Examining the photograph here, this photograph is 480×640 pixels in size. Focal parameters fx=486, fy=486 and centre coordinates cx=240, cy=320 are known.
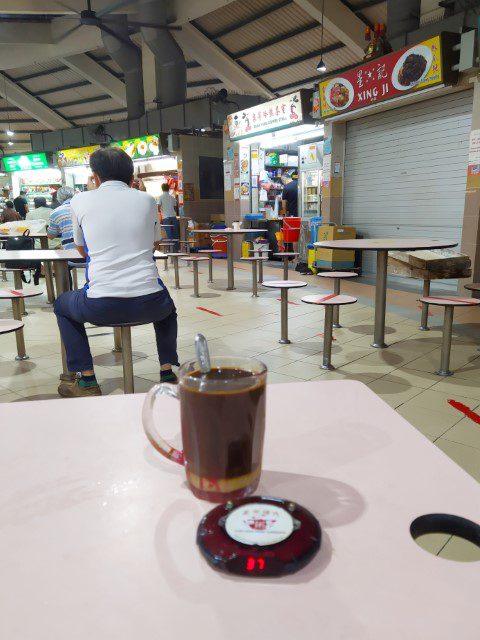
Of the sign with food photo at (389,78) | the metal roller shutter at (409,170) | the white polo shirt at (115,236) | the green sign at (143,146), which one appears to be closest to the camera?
the white polo shirt at (115,236)

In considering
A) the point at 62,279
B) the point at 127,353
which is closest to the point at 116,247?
the point at 127,353

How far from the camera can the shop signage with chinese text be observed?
342 inches

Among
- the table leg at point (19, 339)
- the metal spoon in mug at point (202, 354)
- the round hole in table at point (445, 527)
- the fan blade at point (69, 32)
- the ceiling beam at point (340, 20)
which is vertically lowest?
the table leg at point (19, 339)

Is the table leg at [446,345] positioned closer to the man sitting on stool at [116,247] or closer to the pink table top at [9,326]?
the man sitting on stool at [116,247]

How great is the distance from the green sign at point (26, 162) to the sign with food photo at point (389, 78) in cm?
1309

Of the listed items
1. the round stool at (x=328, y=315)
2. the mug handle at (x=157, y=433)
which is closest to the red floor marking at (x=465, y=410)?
the round stool at (x=328, y=315)

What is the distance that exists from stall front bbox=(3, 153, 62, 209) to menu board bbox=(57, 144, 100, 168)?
1.06 meters

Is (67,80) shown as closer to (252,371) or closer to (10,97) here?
(10,97)

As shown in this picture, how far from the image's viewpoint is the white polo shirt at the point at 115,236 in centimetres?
253

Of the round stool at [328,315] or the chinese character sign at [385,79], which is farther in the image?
the chinese character sign at [385,79]

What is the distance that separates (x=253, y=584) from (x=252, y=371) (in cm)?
26

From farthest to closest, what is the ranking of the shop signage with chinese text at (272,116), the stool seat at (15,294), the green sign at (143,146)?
the green sign at (143,146)
the shop signage with chinese text at (272,116)
the stool seat at (15,294)

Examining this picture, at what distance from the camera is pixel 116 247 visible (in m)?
2.55

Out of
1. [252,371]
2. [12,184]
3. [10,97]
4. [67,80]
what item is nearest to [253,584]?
[252,371]
